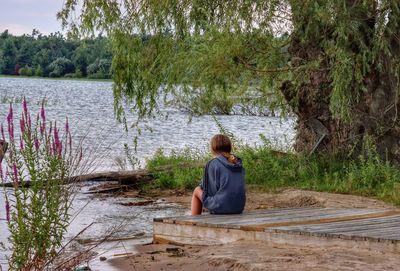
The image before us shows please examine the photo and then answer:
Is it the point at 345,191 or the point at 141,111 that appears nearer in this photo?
the point at 345,191

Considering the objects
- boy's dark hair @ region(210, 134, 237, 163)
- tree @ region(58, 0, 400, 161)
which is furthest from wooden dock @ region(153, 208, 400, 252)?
tree @ region(58, 0, 400, 161)

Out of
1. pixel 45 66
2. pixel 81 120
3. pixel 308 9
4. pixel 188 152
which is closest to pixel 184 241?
pixel 308 9

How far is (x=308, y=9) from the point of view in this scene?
1436cm

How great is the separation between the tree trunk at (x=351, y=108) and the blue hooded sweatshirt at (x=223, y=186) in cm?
520

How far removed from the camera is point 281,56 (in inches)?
663

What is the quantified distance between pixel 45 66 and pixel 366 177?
93.9 m

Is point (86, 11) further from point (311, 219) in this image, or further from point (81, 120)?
point (81, 120)

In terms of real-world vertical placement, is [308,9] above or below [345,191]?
above

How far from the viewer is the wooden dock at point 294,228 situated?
8.82 metres

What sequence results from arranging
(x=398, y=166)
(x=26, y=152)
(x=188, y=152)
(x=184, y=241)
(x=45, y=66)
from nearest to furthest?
1. (x=26, y=152)
2. (x=184, y=241)
3. (x=398, y=166)
4. (x=188, y=152)
5. (x=45, y=66)

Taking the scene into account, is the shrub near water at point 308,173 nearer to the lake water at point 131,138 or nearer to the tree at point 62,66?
the lake water at point 131,138

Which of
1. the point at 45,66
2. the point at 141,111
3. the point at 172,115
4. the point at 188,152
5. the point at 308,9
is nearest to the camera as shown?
the point at 308,9

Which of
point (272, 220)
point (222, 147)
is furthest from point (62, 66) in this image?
point (272, 220)

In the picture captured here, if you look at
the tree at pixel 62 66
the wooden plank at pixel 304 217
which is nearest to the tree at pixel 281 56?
A: the wooden plank at pixel 304 217
